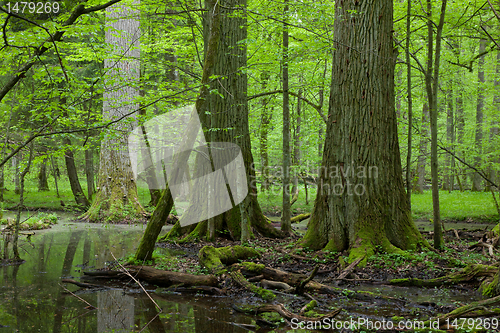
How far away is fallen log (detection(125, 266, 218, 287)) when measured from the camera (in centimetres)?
500

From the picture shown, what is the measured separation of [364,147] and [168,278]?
417 cm

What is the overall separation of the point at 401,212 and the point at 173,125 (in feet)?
39.1

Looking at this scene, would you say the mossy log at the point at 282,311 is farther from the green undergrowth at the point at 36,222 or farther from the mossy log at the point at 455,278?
the green undergrowth at the point at 36,222

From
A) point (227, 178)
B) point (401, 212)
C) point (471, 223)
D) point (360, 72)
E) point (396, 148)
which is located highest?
point (360, 72)

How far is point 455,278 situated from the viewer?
4.98m

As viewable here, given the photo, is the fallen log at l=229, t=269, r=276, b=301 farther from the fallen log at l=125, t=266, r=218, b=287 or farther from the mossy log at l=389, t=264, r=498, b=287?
the mossy log at l=389, t=264, r=498, b=287

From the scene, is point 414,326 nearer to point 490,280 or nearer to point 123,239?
point 490,280

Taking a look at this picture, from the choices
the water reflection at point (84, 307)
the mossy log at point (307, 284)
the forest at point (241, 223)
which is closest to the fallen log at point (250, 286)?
the forest at point (241, 223)

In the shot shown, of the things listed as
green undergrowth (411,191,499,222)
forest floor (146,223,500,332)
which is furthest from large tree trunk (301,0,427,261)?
green undergrowth (411,191,499,222)

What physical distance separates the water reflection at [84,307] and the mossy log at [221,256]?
0.89 metres

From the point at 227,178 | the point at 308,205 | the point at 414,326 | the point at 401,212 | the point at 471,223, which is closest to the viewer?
the point at 414,326

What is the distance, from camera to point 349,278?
17.3ft

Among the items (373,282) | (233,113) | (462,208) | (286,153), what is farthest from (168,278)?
(462,208)

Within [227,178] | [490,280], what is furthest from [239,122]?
[490,280]
